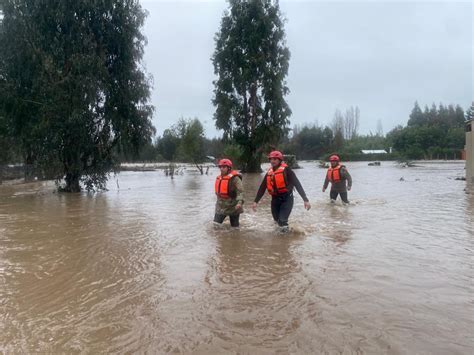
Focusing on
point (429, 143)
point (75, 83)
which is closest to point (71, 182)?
point (75, 83)

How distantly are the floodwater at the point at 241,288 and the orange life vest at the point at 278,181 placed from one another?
2.93 feet

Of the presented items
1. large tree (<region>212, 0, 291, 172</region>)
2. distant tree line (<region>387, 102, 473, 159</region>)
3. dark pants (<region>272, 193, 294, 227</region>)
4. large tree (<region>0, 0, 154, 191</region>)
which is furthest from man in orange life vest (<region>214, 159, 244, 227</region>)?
distant tree line (<region>387, 102, 473, 159</region>)

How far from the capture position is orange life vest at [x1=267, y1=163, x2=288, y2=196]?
872cm

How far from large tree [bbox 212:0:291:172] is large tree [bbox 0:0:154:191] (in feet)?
60.9

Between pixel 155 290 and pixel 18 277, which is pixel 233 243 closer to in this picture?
pixel 155 290

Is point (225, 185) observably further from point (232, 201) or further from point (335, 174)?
point (335, 174)

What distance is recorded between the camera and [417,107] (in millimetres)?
108500

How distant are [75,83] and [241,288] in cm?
1728

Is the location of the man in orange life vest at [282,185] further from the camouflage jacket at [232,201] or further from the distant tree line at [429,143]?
the distant tree line at [429,143]

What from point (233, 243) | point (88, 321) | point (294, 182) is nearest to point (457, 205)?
point (294, 182)

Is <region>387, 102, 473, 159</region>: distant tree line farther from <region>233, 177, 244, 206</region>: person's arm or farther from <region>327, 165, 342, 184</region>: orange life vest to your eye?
<region>233, 177, 244, 206</region>: person's arm

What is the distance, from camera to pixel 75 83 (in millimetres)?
19688

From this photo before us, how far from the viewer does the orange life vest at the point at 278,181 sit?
8719 mm

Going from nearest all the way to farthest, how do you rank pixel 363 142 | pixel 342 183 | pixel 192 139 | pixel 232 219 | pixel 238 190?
Answer: 1. pixel 238 190
2. pixel 232 219
3. pixel 342 183
4. pixel 192 139
5. pixel 363 142
